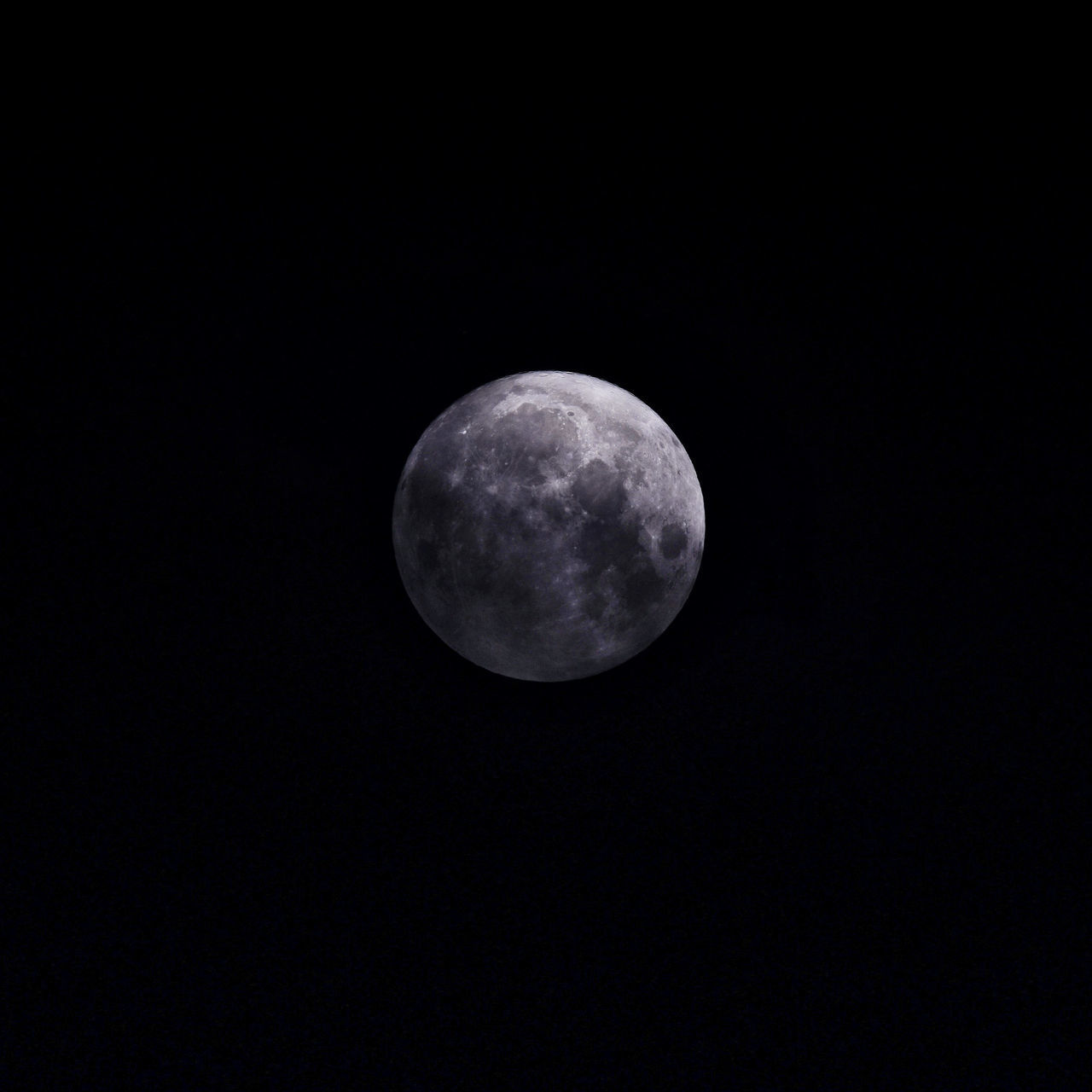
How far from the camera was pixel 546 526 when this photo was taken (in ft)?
14.3

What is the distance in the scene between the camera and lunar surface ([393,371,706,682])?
4.38 metres

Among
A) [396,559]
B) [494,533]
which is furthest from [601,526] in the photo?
[396,559]

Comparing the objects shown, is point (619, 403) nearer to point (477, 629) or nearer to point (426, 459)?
point (426, 459)

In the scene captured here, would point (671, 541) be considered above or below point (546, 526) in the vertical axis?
above

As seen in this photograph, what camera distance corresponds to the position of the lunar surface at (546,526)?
Result: 173 inches

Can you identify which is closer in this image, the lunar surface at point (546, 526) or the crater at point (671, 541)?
the lunar surface at point (546, 526)

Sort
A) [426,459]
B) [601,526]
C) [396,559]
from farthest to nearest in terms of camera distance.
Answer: [396,559]
[426,459]
[601,526]

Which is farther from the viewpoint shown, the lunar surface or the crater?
the crater

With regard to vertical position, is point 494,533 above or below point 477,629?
above

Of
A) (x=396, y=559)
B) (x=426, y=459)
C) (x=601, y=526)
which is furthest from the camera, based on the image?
(x=396, y=559)

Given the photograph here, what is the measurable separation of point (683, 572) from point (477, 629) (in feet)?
4.34

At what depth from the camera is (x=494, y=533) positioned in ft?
14.4

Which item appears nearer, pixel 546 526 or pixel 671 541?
pixel 546 526

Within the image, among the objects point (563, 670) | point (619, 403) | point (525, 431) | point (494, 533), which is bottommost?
point (563, 670)
